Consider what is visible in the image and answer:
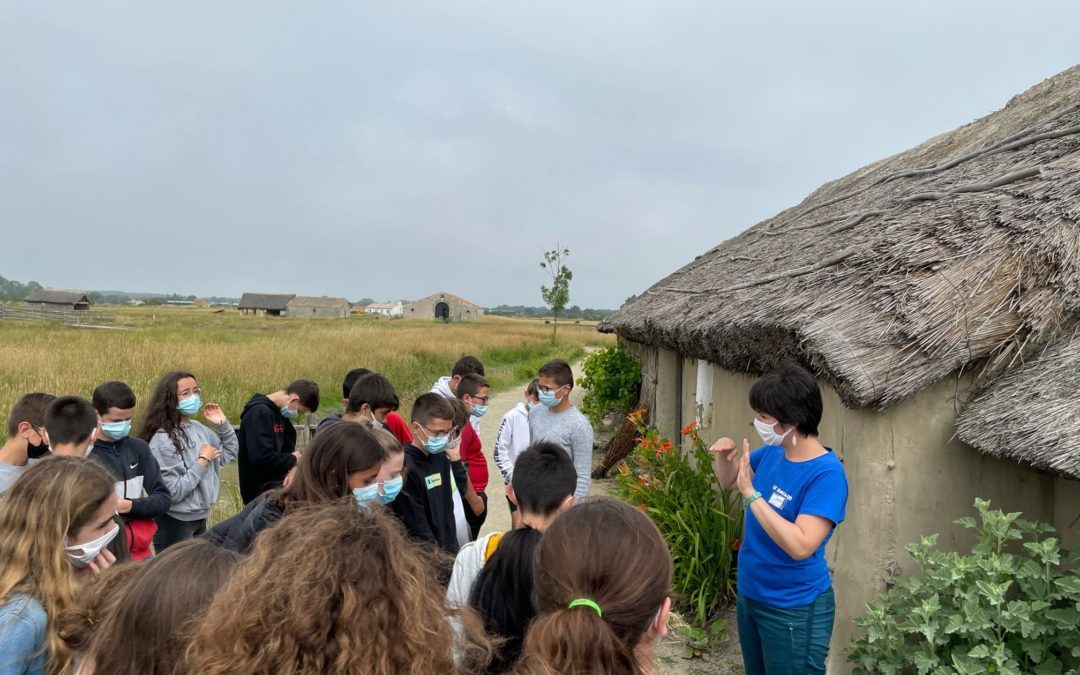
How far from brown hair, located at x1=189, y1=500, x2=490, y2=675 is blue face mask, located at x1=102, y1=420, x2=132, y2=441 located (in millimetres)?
2472

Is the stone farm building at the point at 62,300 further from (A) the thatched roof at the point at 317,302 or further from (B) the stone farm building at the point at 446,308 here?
(B) the stone farm building at the point at 446,308

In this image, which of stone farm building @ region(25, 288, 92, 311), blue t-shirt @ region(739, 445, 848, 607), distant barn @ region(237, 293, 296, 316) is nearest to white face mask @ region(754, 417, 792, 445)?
blue t-shirt @ region(739, 445, 848, 607)

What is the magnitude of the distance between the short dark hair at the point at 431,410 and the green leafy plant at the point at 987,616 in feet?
6.92

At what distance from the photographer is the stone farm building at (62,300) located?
51.0 m

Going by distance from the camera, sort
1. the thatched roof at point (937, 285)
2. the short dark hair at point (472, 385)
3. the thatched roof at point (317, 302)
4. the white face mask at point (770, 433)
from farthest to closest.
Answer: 1. the thatched roof at point (317, 302)
2. the short dark hair at point (472, 385)
3. the thatched roof at point (937, 285)
4. the white face mask at point (770, 433)

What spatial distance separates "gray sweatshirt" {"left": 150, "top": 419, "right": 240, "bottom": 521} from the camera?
3.61m

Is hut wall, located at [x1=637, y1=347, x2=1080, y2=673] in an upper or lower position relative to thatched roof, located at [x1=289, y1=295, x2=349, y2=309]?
lower

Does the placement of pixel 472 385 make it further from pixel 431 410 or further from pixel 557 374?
pixel 431 410

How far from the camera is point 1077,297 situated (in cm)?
302

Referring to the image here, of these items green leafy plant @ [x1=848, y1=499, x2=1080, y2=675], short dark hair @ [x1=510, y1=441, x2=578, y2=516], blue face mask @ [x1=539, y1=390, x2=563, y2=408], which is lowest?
green leafy plant @ [x1=848, y1=499, x2=1080, y2=675]

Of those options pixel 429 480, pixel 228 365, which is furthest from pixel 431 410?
pixel 228 365

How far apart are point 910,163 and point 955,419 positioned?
17.1 ft

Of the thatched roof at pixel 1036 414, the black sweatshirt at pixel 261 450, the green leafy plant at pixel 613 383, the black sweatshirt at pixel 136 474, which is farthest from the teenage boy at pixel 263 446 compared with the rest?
the green leafy plant at pixel 613 383

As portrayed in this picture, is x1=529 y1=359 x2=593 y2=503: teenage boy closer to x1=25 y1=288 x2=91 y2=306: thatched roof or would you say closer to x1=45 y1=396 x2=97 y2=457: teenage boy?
x1=45 y1=396 x2=97 y2=457: teenage boy
